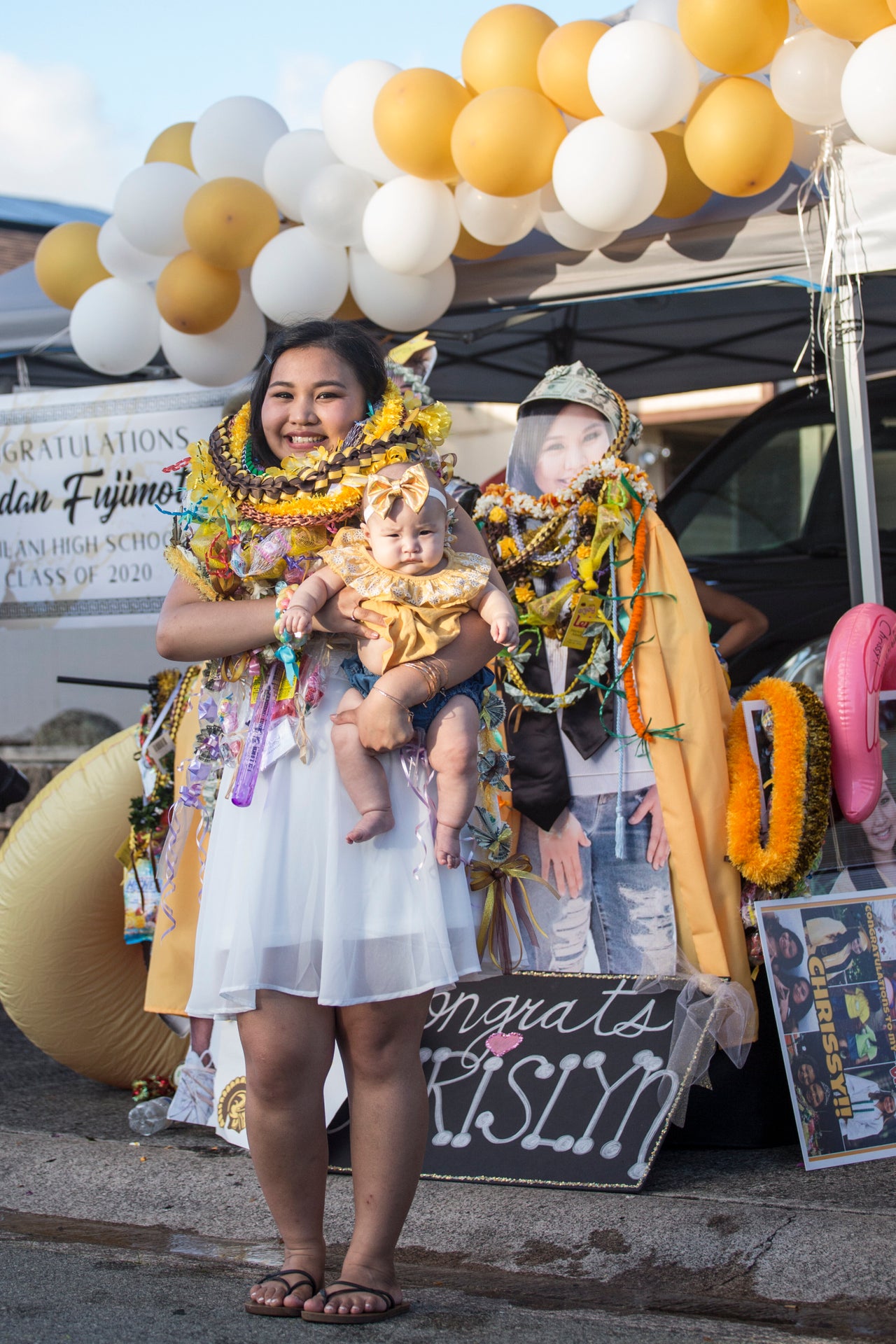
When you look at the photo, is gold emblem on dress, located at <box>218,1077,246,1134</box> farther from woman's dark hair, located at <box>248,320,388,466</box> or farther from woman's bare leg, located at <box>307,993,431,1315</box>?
woman's dark hair, located at <box>248,320,388,466</box>

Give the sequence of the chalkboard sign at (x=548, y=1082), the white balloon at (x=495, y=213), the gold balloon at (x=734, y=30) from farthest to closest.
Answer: the white balloon at (x=495, y=213) < the gold balloon at (x=734, y=30) < the chalkboard sign at (x=548, y=1082)

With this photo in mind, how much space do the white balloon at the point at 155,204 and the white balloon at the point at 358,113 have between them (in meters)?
0.59

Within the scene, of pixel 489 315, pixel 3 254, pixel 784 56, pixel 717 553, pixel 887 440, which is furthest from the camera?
pixel 3 254

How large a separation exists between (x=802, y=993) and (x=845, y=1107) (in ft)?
0.85

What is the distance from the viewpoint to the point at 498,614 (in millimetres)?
2041

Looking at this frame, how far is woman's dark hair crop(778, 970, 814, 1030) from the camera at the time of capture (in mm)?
2898

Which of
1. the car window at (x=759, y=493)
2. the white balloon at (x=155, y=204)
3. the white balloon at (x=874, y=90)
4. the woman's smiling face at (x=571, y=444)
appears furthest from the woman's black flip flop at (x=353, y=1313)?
the car window at (x=759, y=493)

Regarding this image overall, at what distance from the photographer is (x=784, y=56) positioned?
340 centimetres

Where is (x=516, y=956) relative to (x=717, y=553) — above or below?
below

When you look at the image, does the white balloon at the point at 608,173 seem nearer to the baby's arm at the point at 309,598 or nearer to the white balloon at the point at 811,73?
the white balloon at the point at 811,73

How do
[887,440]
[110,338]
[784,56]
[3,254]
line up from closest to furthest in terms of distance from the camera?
[784,56] < [110,338] < [887,440] < [3,254]

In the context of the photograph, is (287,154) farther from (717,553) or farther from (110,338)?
(717,553)

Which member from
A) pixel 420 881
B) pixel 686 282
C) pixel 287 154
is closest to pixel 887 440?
pixel 686 282

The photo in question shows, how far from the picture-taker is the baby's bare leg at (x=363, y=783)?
6.58 ft
